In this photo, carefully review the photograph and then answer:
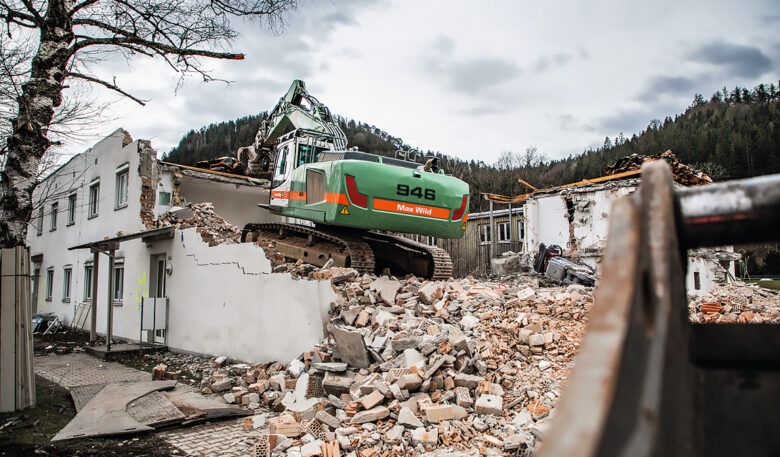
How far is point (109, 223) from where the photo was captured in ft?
55.9

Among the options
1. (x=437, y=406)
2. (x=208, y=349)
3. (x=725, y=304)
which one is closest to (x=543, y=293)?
(x=725, y=304)

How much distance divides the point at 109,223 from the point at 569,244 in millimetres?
15670

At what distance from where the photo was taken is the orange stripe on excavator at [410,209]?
371 inches

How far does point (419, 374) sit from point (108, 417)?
3846 millimetres

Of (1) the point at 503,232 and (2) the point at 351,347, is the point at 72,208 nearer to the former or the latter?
(1) the point at 503,232

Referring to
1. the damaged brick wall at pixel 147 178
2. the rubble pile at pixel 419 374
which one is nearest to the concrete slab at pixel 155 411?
the rubble pile at pixel 419 374

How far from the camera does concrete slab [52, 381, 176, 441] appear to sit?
596cm

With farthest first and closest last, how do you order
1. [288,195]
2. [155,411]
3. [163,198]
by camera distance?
[163,198] → [288,195] → [155,411]

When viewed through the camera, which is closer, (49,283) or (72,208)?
(72,208)

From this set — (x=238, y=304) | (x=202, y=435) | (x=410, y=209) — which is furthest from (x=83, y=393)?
(x=410, y=209)

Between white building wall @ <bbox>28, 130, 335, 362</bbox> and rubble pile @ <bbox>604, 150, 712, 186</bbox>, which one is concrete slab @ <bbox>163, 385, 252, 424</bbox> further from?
rubble pile @ <bbox>604, 150, 712, 186</bbox>

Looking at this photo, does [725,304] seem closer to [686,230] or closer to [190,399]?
[190,399]

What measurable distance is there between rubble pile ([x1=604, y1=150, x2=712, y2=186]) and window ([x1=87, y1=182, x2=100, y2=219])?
1890 centimetres

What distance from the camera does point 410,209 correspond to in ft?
31.6
